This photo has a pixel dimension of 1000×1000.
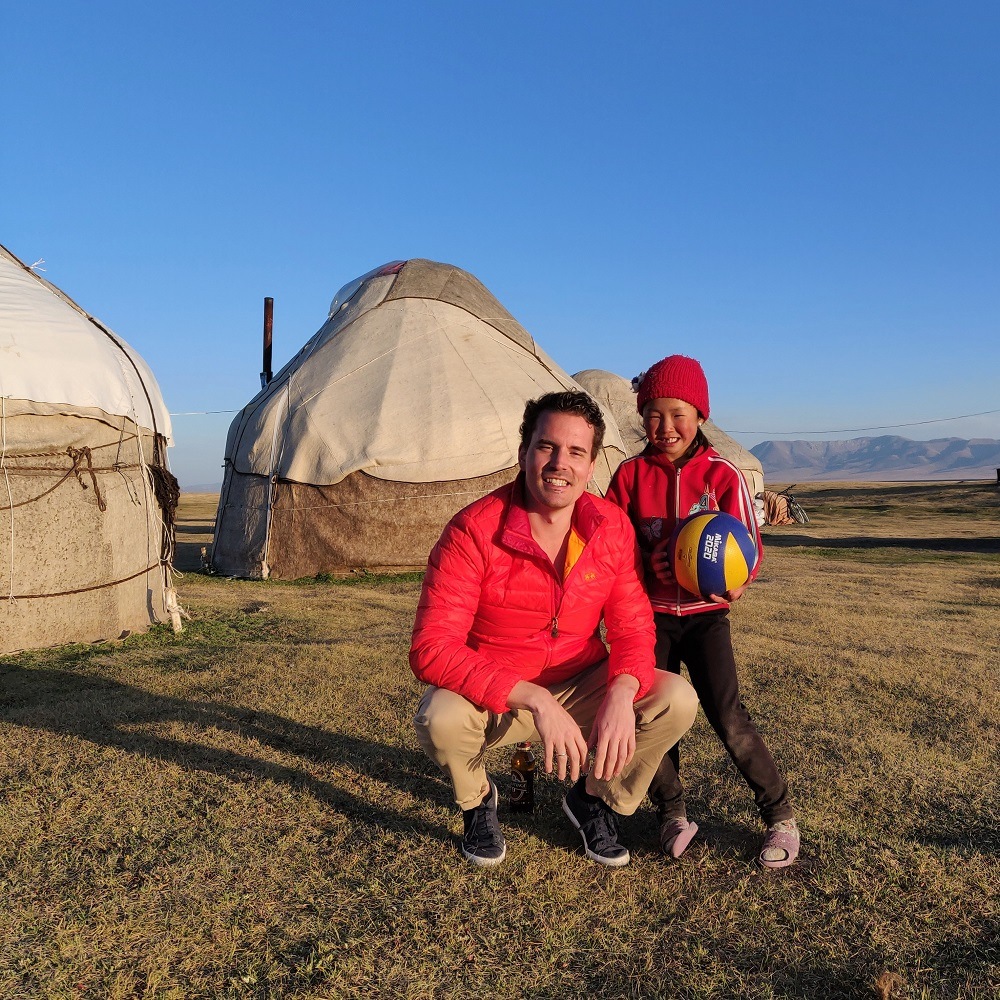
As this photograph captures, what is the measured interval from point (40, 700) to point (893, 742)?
5026 mm

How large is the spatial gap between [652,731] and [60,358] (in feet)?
20.1

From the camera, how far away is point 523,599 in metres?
3.13

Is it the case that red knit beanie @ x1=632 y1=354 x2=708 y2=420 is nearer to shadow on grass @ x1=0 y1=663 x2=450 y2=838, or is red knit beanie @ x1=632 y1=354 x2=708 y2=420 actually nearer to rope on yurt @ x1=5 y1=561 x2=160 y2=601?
shadow on grass @ x1=0 y1=663 x2=450 y2=838

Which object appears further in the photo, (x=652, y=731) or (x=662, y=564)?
(x=662, y=564)

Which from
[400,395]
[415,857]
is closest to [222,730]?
[415,857]

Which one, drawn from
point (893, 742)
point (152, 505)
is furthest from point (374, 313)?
point (893, 742)

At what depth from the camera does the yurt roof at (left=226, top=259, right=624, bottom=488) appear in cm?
1170

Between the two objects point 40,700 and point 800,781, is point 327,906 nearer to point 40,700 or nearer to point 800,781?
point 800,781

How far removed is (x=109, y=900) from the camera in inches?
112

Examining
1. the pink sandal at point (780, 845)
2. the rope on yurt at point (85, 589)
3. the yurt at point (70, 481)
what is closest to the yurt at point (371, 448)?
the yurt at point (70, 481)

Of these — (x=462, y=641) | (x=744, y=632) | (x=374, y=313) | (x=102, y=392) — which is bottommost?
(x=744, y=632)

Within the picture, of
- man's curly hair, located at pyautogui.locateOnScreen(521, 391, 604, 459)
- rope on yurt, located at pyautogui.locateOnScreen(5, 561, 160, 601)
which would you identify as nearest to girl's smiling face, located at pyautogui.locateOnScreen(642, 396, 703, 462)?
man's curly hair, located at pyautogui.locateOnScreen(521, 391, 604, 459)

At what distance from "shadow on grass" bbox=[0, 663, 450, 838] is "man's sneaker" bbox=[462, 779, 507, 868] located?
0.85 feet

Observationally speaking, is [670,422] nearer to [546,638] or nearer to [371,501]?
[546,638]
